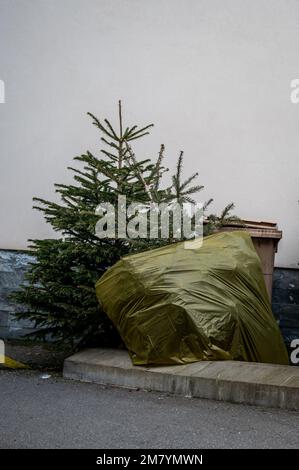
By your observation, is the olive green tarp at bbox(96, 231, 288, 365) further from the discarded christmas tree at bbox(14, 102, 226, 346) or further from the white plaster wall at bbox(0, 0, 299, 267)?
the white plaster wall at bbox(0, 0, 299, 267)

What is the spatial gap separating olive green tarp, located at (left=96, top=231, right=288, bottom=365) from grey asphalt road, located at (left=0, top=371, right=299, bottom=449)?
1.25 feet

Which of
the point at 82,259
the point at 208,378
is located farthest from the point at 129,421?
the point at 82,259

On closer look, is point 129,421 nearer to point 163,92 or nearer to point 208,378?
point 208,378

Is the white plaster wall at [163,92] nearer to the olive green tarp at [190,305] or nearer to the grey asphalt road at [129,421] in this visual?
the olive green tarp at [190,305]

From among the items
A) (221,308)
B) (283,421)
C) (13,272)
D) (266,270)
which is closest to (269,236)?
(266,270)

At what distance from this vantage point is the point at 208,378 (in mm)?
3633

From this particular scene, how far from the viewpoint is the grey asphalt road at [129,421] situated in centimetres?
274

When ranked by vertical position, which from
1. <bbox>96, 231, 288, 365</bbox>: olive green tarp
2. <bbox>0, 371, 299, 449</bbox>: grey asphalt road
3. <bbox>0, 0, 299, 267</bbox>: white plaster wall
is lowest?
<bbox>0, 371, 299, 449</bbox>: grey asphalt road

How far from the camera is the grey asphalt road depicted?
2.74 m

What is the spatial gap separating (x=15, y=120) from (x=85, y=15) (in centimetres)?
141

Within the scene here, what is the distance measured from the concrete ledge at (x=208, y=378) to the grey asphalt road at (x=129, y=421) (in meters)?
0.09

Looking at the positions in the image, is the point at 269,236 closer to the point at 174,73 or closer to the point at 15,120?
the point at 174,73

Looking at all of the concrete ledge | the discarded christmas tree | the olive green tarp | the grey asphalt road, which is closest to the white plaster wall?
the discarded christmas tree

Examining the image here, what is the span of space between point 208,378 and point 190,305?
518 millimetres
